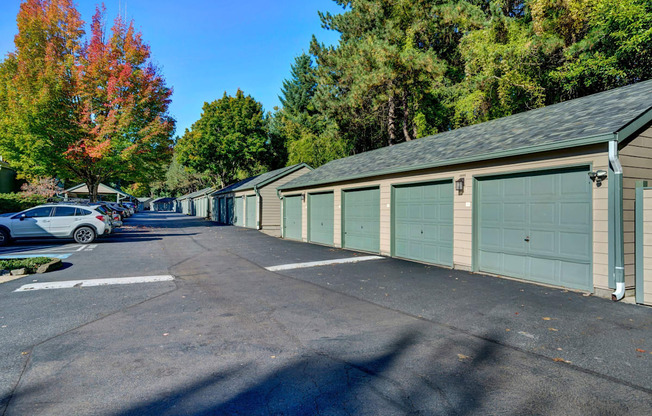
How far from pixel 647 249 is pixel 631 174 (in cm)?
145

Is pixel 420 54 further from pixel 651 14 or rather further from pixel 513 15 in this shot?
pixel 651 14

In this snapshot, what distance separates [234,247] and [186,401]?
35.2 feet

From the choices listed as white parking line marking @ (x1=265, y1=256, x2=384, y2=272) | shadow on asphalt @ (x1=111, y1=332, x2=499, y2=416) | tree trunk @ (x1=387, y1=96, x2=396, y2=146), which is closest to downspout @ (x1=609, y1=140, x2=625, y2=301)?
shadow on asphalt @ (x1=111, y1=332, x2=499, y2=416)

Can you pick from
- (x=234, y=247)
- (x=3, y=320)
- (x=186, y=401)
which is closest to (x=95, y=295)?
(x=3, y=320)

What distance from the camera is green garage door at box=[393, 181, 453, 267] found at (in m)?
8.98

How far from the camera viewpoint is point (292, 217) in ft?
58.3

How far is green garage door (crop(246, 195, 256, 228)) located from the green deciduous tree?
13.2 metres

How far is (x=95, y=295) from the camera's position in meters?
6.02

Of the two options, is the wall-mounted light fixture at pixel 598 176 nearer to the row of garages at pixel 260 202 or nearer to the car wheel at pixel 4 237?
the row of garages at pixel 260 202

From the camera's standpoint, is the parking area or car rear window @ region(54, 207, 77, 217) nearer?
the parking area

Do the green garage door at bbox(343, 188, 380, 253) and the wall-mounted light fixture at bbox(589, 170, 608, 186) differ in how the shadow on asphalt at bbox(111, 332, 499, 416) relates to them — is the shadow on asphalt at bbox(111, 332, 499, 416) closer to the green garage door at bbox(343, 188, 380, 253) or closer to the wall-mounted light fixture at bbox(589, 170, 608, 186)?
the wall-mounted light fixture at bbox(589, 170, 608, 186)

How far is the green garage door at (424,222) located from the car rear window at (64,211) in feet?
42.2

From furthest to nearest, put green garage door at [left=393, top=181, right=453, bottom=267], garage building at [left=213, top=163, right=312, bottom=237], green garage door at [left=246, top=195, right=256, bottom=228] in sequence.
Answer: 1. green garage door at [left=246, top=195, right=256, bottom=228]
2. garage building at [left=213, top=163, right=312, bottom=237]
3. green garage door at [left=393, top=181, right=453, bottom=267]

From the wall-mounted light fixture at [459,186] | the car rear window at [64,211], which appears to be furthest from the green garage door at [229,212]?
the wall-mounted light fixture at [459,186]
